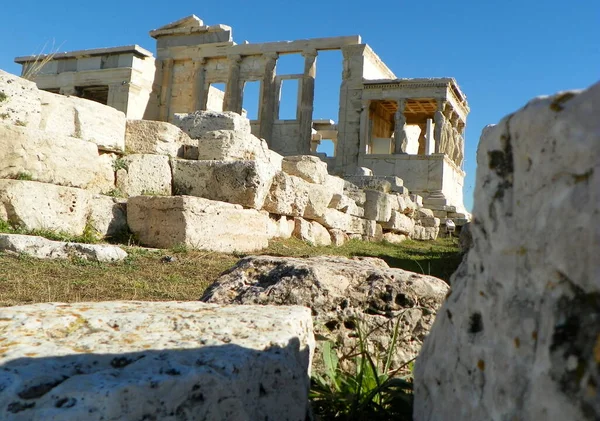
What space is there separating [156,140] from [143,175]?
68cm

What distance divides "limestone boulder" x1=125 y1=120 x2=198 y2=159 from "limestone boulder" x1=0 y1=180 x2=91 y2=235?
151cm

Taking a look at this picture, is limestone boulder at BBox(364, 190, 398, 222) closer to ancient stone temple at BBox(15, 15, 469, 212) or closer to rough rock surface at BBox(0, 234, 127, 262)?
ancient stone temple at BBox(15, 15, 469, 212)

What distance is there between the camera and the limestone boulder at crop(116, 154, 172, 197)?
8188 millimetres

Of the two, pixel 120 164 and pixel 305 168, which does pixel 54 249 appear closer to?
pixel 120 164

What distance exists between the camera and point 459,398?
136 centimetres

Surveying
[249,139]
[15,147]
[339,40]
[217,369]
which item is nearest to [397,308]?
[217,369]

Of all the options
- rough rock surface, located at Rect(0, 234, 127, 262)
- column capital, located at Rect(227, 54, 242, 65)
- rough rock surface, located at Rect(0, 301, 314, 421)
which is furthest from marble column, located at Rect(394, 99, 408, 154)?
rough rock surface, located at Rect(0, 301, 314, 421)

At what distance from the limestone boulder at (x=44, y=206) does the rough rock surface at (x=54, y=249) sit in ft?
1.75

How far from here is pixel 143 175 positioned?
27.5ft

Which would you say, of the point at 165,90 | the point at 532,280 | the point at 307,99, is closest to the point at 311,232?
the point at 532,280

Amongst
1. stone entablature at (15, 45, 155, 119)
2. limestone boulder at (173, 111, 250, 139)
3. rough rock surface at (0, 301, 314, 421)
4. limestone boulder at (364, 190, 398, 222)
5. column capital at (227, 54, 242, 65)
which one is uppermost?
column capital at (227, 54, 242, 65)

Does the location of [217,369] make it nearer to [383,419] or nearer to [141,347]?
[141,347]

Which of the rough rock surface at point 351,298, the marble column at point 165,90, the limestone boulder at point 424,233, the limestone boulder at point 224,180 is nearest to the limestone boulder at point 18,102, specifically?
the limestone boulder at point 224,180

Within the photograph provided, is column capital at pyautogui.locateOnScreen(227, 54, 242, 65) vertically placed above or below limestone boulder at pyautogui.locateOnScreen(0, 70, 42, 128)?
above
